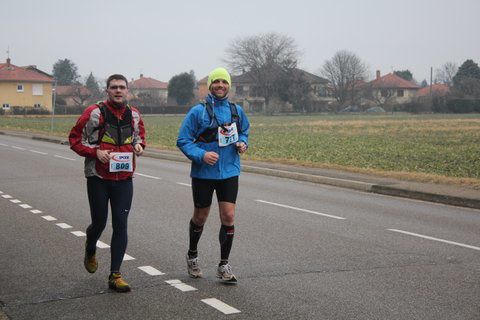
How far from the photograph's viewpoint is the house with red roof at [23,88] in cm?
10125

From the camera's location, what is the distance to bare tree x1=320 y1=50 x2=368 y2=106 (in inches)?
5007

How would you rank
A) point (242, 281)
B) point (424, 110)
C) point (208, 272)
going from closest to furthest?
1. point (242, 281)
2. point (208, 272)
3. point (424, 110)

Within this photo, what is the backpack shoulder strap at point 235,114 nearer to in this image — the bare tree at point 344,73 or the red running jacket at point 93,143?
the red running jacket at point 93,143

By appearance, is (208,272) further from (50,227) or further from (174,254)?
(50,227)

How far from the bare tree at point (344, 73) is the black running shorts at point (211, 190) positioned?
122 m

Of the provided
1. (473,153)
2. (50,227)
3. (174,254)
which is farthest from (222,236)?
(473,153)

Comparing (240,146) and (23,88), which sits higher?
(23,88)

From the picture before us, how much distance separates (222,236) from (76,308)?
151cm

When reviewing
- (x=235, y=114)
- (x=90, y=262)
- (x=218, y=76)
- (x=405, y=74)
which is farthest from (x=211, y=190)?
(x=405, y=74)

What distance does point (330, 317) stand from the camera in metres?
5.11

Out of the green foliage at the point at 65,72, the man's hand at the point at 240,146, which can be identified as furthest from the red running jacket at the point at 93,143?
the green foliage at the point at 65,72

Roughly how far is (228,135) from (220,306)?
1.53 m

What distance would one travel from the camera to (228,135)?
20.2 ft

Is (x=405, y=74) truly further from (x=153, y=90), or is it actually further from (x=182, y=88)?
(x=182, y=88)
